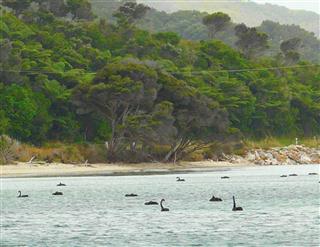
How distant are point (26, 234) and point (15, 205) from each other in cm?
1347

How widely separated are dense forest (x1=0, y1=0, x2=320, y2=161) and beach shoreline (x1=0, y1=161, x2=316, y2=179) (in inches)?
79.1

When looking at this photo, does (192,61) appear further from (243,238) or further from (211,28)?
(243,238)

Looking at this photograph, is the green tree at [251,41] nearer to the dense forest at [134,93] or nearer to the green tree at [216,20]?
the green tree at [216,20]

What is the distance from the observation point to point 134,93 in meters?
82.4

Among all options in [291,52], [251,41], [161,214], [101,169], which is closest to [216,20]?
[251,41]

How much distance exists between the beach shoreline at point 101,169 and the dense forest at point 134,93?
201 cm

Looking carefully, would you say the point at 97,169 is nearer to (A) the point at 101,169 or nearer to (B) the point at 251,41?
(A) the point at 101,169

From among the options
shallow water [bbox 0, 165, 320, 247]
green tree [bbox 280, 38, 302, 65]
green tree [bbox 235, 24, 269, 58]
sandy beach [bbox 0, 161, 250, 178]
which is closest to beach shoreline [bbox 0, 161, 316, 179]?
sandy beach [bbox 0, 161, 250, 178]

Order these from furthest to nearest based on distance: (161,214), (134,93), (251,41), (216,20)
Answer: (216,20) < (251,41) < (134,93) < (161,214)

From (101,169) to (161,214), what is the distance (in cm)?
3987

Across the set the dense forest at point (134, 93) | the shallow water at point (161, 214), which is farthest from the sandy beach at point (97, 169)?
the shallow water at point (161, 214)

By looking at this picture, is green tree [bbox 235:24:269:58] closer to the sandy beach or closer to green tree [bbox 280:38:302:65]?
green tree [bbox 280:38:302:65]

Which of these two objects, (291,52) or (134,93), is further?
(291,52)

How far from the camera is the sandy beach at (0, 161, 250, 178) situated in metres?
73.2
